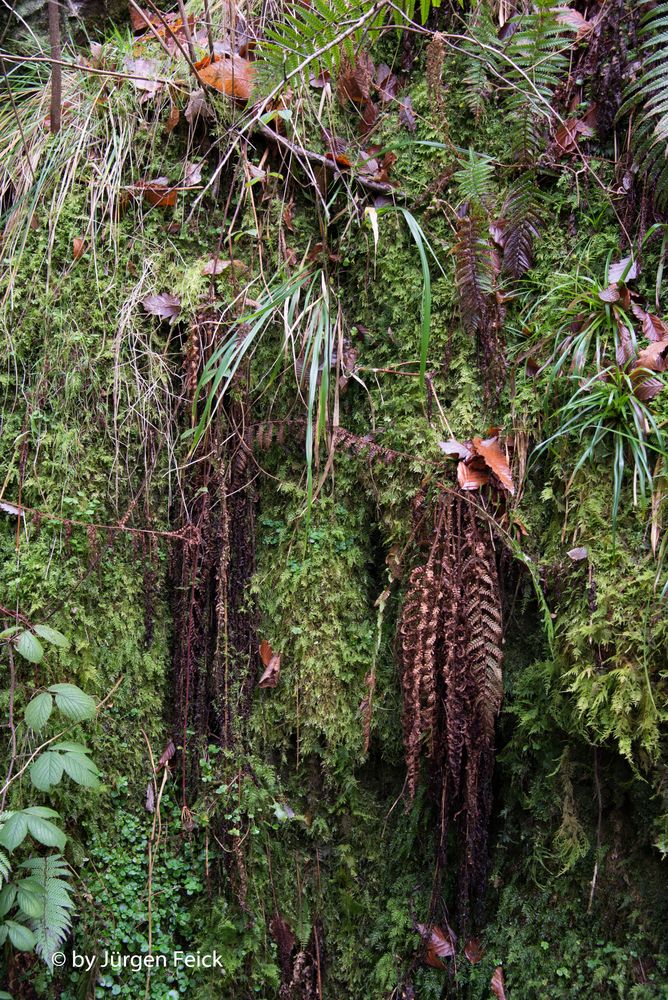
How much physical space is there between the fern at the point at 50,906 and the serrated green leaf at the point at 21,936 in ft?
0.06

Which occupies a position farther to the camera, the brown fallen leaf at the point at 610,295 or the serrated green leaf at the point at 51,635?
the brown fallen leaf at the point at 610,295

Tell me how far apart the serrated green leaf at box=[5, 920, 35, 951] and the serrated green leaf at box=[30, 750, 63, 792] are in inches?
12.8

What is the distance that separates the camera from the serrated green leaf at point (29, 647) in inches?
70.9

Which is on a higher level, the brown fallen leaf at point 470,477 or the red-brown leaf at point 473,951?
the brown fallen leaf at point 470,477

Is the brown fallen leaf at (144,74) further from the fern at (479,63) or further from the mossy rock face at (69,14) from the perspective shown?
the fern at (479,63)

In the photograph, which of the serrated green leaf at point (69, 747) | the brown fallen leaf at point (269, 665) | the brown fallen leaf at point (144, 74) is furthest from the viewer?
the brown fallen leaf at point (144, 74)

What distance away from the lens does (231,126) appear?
2383mm

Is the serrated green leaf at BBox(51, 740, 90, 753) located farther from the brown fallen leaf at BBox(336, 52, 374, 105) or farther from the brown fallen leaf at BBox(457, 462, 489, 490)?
the brown fallen leaf at BBox(336, 52, 374, 105)

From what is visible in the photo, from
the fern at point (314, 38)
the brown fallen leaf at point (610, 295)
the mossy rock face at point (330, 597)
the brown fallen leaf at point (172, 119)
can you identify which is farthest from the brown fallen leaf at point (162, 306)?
the brown fallen leaf at point (610, 295)

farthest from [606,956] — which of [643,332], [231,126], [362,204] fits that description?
[231,126]

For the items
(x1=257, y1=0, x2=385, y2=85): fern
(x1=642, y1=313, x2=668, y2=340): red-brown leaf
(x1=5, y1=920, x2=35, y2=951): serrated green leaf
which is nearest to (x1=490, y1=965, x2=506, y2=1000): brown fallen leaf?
(x1=5, y1=920, x2=35, y2=951): serrated green leaf

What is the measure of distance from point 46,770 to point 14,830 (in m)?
0.16

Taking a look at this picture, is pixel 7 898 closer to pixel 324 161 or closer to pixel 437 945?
pixel 437 945

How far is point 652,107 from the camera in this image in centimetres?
205
